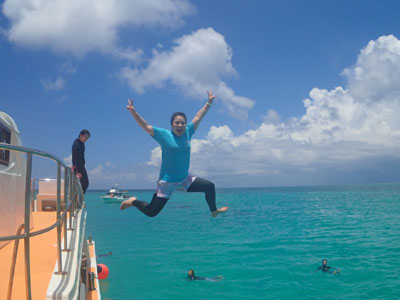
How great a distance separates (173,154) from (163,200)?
69 cm

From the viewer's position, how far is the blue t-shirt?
4.71 metres

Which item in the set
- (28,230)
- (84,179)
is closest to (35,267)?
(28,230)

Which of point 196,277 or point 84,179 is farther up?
point 84,179

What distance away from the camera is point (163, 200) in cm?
477

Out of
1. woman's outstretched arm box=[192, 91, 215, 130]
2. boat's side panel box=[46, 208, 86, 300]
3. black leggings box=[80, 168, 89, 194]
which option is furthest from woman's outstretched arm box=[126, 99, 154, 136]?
black leggings box=[80, 168, 89, 194]

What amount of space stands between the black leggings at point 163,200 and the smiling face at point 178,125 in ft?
2.62

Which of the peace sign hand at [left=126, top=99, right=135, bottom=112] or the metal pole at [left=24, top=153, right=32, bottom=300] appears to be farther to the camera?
the peace sign hand at [left=126, top=99, right=135, bottom=112]

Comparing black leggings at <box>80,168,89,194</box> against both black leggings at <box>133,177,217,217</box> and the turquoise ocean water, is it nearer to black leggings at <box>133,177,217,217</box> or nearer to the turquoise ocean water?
black leggings at <box>133,177,217,217</box>

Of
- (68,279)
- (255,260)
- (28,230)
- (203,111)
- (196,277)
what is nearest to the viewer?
(28,230)

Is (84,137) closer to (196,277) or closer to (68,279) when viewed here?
(68,279)

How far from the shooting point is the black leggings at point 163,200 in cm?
474

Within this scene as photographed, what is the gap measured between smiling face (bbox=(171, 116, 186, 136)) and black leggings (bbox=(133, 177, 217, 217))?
2.62 feet

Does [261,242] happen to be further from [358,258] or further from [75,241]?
[75,241]

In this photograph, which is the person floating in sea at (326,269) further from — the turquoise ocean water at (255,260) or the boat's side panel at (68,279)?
the boat's side panel at (68,279)
